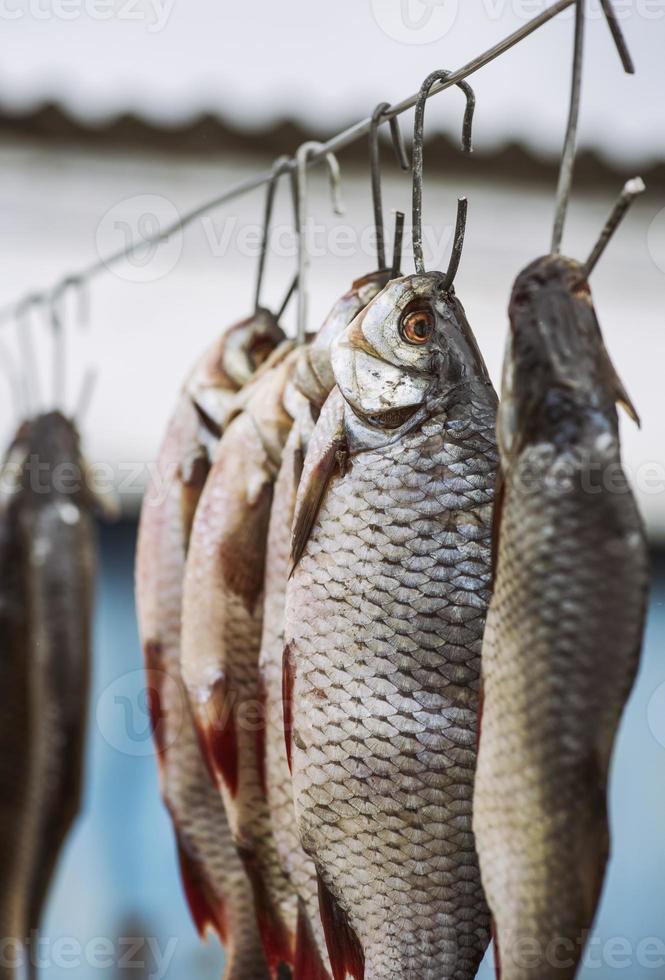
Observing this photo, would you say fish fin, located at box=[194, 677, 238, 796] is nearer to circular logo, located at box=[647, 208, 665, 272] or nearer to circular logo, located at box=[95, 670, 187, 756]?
circular logo, located at box=[95, 670, 187, 756]

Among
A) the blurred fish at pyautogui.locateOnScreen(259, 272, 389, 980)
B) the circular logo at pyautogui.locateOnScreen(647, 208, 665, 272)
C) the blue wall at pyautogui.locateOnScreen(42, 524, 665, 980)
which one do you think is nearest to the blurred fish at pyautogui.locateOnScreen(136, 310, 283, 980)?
the blurred fish at pyautogui.locateOnScreen(259, 272, 389, 980)

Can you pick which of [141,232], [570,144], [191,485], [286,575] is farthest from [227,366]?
[141,232]

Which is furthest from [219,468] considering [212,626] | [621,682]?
[621,682]

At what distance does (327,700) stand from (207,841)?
22.7 inches

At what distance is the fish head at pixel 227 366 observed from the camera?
1.68m

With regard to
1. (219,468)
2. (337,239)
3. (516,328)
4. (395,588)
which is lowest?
(395,588)

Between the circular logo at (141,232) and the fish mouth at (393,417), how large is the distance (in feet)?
8.68

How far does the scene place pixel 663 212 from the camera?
385 cm

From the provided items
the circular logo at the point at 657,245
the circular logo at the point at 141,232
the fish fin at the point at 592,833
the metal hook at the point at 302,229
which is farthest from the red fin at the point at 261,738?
the circular logo at the point at 657,245

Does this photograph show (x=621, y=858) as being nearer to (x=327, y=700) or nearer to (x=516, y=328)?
(x=327, y=700)

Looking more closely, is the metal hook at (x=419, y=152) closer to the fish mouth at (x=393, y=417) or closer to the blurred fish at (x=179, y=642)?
the fish mouth at (x=393, y=417)

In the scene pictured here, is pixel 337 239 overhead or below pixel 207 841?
overhead

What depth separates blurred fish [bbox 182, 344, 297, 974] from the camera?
56.6 inches

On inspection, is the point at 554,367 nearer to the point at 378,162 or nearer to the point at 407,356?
the point at 407,356
